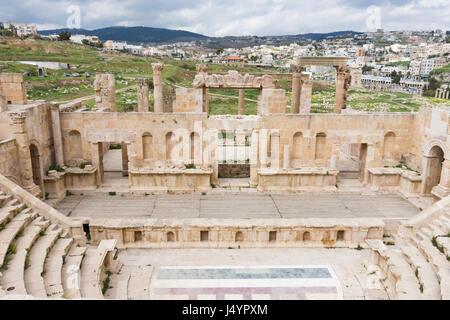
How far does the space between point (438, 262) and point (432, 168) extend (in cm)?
672

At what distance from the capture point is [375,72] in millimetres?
128625

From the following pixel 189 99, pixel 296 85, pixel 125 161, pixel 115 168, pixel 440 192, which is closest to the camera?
pixel 440 192

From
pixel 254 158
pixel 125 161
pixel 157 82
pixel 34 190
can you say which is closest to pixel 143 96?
pixel 157 82

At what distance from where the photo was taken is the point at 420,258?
10445mm

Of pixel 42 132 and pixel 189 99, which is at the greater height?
pixel 189 99

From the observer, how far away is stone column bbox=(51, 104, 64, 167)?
15.7 meters

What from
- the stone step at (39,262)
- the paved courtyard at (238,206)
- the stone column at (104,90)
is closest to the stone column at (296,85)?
the paved courtyard at (238,206)

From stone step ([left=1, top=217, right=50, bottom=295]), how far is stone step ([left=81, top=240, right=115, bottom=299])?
4.71ft

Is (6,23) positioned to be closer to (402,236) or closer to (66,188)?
(66,188)

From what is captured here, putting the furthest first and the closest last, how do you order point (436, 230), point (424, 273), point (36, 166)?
point (36, 166)
point (436, 230)
point (424, 273)

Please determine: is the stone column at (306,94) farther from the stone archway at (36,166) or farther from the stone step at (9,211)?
the stone step at (9,211)

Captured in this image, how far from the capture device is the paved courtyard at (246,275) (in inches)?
390

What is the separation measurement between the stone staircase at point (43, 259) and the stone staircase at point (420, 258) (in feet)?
25.2

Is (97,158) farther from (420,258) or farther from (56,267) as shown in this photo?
(420,258)
